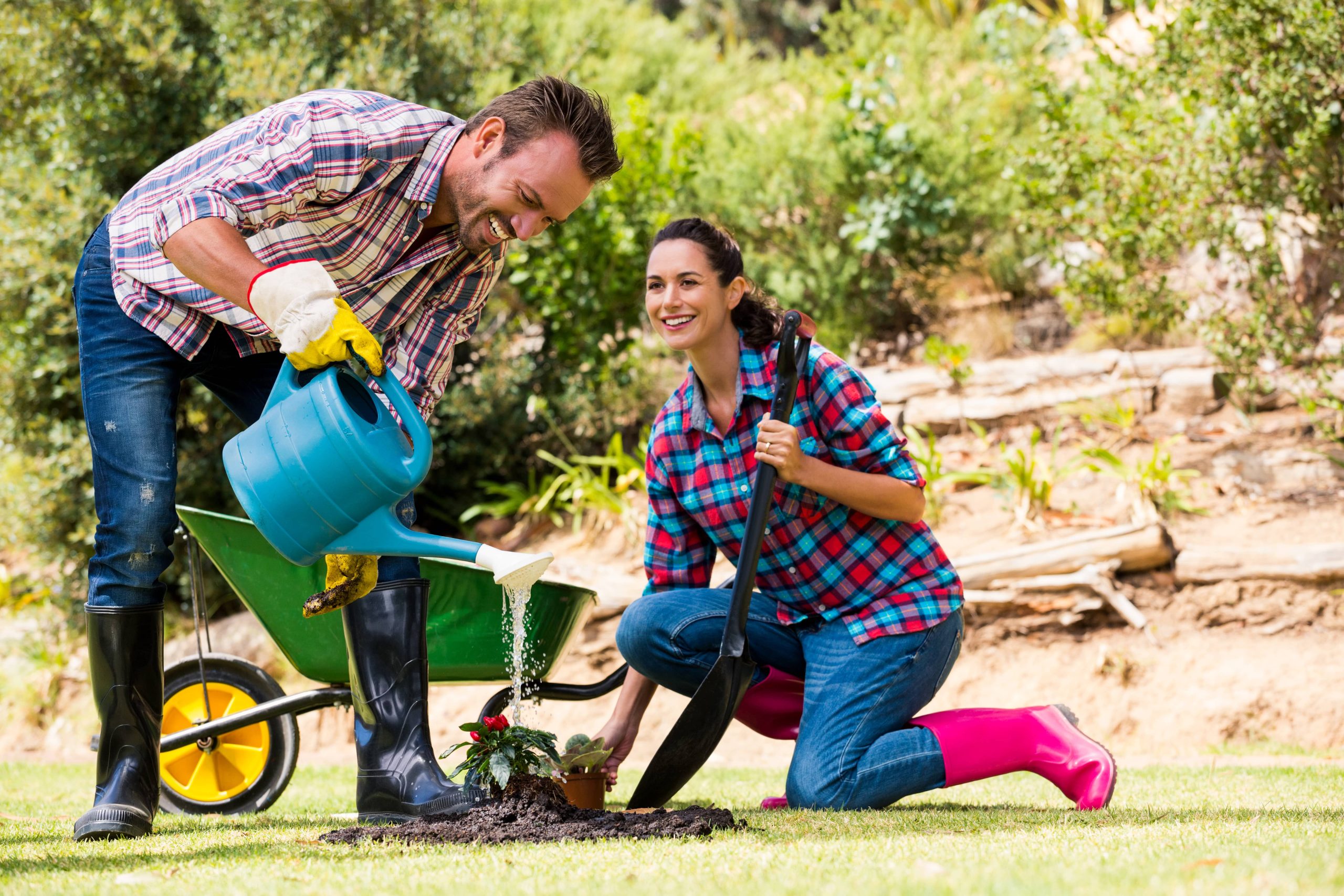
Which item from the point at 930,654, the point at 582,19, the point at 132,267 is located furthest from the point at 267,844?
the point at 582,19

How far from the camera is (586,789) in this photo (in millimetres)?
2312

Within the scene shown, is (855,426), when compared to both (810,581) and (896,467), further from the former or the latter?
(810,581)

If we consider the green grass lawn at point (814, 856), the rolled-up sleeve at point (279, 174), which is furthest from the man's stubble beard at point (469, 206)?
the green grass lawn at point (814, 856)

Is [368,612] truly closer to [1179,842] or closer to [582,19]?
[1179,842]

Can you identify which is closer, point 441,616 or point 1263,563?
point 441,616

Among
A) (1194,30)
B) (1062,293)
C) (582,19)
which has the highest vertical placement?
(582,19)

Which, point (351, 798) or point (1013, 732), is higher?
point (1013, 732)

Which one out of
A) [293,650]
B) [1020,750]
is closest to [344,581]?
[293,650]

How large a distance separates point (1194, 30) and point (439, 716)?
3.98 meters

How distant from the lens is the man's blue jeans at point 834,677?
237 cm

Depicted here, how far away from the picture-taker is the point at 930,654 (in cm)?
250

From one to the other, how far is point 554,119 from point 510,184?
147 millimetres

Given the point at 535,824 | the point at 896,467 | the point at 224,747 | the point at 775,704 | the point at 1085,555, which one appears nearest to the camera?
the point at 535,824

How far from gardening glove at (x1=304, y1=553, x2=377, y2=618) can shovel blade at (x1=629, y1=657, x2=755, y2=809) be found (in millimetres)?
655
